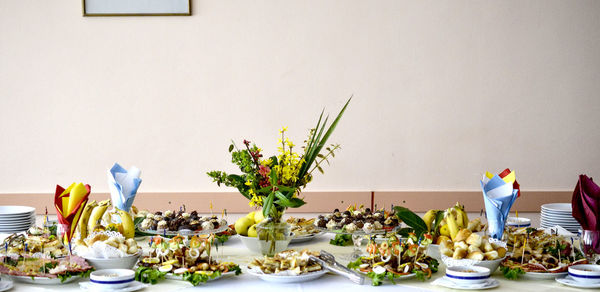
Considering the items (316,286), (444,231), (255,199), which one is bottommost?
(316,286)

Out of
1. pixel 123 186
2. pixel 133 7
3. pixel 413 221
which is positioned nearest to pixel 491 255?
pixel 413 221

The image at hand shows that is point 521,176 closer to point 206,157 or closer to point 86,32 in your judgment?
point 206,157

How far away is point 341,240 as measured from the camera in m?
2.38

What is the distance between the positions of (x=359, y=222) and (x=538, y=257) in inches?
27.3

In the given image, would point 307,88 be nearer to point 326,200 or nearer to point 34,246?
point 326,200

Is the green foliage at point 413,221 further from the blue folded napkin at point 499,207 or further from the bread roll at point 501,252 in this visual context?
the bread roll at point 501,252

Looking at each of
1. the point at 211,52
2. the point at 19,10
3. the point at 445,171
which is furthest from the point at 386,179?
the point at 19,10

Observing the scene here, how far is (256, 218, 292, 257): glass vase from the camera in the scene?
2109 mm

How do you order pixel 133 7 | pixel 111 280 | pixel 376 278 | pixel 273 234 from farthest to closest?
pixel 133 7, pixel 273 234, pixel 376 278, pixel 111 280

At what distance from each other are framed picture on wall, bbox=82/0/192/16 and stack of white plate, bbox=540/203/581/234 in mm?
2174

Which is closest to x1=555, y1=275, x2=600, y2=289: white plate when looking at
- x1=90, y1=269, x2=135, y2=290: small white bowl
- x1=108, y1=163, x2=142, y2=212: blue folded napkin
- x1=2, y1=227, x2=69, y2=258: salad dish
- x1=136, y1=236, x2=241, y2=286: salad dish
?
x1=136, y1=236, x2=241, y2=286: salad dish

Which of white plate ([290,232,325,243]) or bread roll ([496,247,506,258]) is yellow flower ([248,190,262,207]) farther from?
bread roll ([496,247,506,258])

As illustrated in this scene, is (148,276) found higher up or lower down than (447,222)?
lower down

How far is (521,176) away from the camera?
12.5 feet
